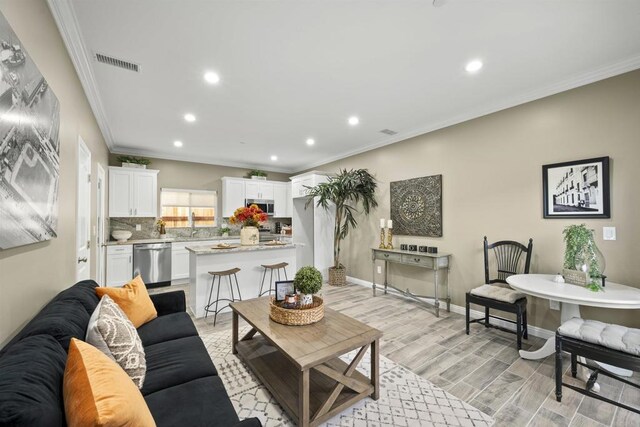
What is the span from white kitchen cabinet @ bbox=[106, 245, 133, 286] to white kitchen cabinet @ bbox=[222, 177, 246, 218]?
2.04m

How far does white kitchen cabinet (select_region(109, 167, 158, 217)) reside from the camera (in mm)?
5066

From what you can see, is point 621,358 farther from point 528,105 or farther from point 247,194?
point 247,194

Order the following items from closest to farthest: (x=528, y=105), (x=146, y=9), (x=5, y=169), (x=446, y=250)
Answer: (x=5, y=169) → (x=146, y=9) → (x=528, y=105) → (x=446, y=250)

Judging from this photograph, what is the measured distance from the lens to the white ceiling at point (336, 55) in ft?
6.29

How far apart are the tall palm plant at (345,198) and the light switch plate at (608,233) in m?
2.99

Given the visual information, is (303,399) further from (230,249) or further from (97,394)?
(230,249)

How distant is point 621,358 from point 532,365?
0.83 metres

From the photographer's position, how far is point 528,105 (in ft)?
10.3

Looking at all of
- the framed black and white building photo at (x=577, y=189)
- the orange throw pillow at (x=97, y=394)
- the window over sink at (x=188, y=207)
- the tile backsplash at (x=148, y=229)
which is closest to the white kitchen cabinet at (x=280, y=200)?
the tile backsplash at (x=148, y=229)

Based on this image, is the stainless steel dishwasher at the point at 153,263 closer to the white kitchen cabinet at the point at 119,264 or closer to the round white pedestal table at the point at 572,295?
the white kitchen cabinet at the point at 119,264

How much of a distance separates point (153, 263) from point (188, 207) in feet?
5.07

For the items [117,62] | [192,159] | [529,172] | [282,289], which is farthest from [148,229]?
[529,172]

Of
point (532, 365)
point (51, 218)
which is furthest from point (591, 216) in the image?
point (51, 218)

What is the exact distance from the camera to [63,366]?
1.04m
